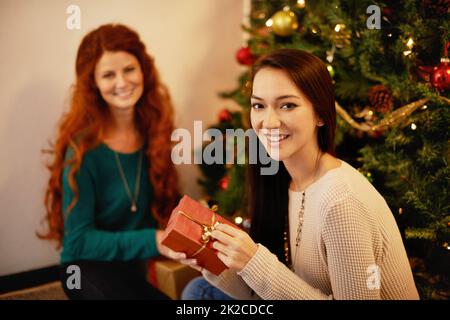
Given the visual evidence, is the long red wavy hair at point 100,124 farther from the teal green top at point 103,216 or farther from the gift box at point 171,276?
the gift box at point 171,276

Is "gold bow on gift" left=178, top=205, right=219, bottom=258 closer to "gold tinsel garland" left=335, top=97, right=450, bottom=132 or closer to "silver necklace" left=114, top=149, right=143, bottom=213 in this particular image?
"gold tinsel garland" left=335, top=97, right=450, bottom=132

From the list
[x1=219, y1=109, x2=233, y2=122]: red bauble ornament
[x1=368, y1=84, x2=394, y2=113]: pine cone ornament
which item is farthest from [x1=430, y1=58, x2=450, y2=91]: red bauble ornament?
[x1=219, y1=109, x2=233, y2=122]: red bauble ornament

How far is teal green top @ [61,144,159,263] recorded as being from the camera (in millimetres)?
1496

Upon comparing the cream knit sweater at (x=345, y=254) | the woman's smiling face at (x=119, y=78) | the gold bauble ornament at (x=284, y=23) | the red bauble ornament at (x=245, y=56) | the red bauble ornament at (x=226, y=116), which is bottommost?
the cream knit sweater at (x=345, y=254)

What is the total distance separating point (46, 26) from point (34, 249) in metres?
0.84

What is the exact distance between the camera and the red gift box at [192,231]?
0.96 m

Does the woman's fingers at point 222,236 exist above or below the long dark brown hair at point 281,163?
below

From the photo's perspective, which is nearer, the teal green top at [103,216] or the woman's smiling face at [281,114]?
the woman's smiling face at [281,114]

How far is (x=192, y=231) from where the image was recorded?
0.96 m

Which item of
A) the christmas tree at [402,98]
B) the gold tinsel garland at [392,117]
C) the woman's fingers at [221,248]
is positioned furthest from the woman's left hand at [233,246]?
the gold tinsel garland at [392,117]

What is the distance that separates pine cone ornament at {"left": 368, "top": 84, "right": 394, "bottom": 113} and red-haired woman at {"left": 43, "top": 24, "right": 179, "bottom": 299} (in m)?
0.87

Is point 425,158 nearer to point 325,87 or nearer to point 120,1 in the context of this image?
point 325,87

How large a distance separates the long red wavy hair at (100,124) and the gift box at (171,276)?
0.18m
